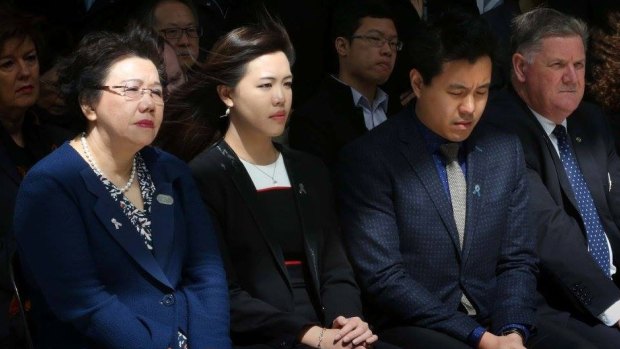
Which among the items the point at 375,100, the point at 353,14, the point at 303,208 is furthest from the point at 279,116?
the point at 353,14

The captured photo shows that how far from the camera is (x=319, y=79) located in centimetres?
608

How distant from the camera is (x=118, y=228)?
149 inches

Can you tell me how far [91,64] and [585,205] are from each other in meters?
2.30

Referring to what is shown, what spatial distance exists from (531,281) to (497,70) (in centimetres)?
161

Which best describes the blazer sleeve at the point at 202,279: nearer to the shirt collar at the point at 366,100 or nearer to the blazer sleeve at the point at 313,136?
the blazer sleeve at the point at 313,136

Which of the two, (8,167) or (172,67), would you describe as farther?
(172,67)

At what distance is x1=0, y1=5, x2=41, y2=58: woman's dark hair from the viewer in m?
4.34

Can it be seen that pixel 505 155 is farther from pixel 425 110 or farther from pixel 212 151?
pixel 212 151

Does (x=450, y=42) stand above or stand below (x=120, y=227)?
above

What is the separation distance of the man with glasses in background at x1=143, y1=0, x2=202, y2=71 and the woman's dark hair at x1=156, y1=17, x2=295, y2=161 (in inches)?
31.6

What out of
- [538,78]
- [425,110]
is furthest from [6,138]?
[538,78]

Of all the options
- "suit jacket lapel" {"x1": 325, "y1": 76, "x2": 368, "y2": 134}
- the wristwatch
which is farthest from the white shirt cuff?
"suit jacket lapel" {"x1": 325, "y1": 76, "x2": 368, "y2": 134}

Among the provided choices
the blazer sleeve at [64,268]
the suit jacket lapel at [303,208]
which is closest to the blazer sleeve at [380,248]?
the suit jacket lapel at [303,208]

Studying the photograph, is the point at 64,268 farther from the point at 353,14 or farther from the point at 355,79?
the point at 353,14
